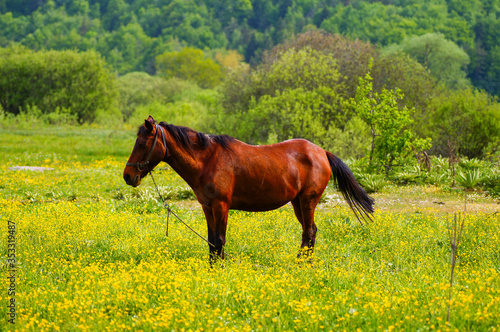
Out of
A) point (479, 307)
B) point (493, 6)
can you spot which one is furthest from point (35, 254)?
point (493, 6)

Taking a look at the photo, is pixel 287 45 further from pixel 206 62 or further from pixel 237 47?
pixel 237 47

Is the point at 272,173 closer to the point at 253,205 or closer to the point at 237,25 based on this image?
the point at 253,205

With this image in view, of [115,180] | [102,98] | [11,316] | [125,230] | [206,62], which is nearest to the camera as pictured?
[11,316]

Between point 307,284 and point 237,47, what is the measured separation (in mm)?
129556

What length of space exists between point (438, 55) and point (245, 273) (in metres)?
66.0

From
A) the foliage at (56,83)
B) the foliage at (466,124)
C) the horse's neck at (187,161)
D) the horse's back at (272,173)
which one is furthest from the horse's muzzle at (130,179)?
the foliage at (56,83)

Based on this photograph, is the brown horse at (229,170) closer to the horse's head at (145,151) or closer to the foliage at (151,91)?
the horse's head at (145,151)

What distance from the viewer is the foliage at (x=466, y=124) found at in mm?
26062

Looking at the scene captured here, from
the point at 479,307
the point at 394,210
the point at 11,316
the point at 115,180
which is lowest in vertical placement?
the point at 115,180

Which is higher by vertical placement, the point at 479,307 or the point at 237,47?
the point at 479,307

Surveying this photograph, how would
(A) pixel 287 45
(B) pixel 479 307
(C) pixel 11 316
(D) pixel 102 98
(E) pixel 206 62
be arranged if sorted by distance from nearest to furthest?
1. (B) pixel 479 307
2. (C) pixel 11 316
3. (A) pixel 287 45
4. (D) pixel 102 98
5. (E) pixel 206 62

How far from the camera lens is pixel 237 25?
139m

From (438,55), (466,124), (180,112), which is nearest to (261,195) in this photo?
(466,124)

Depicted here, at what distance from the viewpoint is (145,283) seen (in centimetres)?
618
